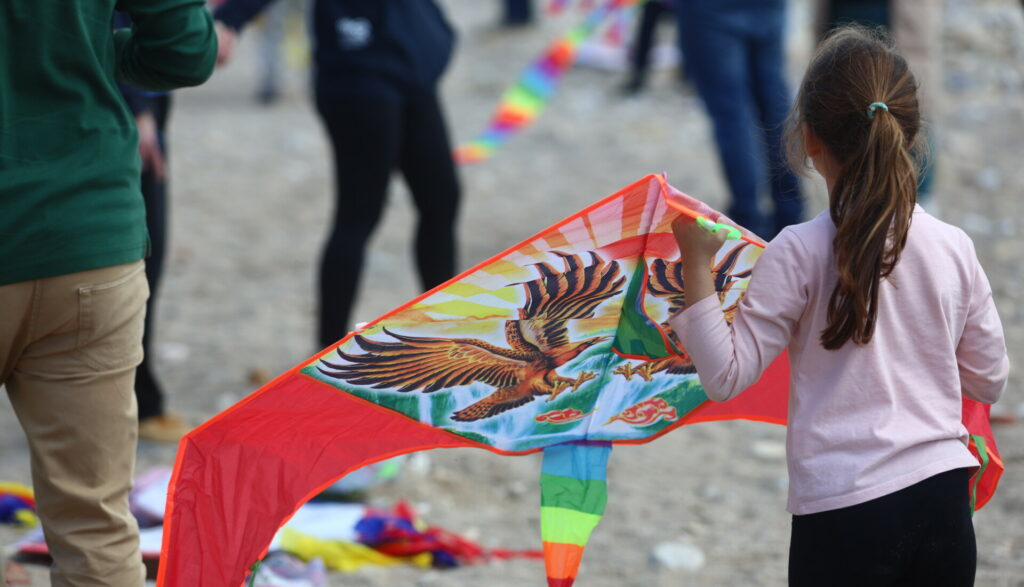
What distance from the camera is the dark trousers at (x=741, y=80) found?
14.2 ft

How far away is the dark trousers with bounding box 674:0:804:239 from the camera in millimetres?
4316

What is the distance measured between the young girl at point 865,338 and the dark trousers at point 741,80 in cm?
261

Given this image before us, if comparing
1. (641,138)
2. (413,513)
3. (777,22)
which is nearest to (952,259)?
(413,513)

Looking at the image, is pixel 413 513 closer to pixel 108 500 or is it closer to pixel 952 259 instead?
pixel 108 500

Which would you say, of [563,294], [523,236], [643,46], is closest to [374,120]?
[563,294]

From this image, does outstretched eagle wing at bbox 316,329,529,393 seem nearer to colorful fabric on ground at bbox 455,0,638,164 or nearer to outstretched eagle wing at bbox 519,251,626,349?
outstretched eagle wing at bbox 519,251,626,349

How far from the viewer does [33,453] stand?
6.07 ft

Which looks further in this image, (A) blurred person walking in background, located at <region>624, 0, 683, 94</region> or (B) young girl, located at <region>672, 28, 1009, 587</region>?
(A) blurred person walking in background, located at <region>624, 0, 683, 94</region>

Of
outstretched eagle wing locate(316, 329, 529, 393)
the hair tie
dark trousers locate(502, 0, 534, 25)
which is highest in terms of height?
the hair tie

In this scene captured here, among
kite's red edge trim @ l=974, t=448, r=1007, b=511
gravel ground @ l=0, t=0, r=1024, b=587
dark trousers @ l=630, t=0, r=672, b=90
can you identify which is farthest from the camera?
dark trousers @ l=630, t=0, r=672, b=90

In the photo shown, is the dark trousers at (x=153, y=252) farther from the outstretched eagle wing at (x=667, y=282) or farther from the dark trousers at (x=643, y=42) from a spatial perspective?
the dark trousers at (x=643, y=42)

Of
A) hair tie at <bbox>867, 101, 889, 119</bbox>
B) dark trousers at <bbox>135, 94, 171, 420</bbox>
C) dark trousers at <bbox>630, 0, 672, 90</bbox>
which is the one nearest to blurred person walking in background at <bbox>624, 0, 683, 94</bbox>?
dark trousers at <bbox>630, 0, 672, 90</bbox>

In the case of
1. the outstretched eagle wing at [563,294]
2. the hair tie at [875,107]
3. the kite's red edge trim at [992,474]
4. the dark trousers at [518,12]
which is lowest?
the kite's red edge trim at [992,474]

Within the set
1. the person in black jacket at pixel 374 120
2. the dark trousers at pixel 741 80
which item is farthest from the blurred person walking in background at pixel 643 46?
the person in black jacket at pixel 374 120
